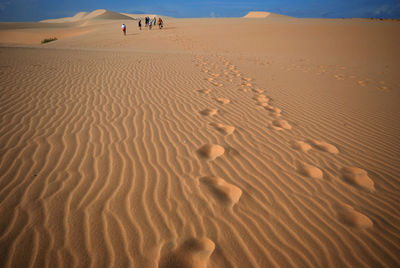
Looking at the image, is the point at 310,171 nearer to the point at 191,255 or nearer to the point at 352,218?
the point at 352,218

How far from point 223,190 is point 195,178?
354 millimetres

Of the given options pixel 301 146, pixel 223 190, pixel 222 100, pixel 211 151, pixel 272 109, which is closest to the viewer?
pixel 223 190

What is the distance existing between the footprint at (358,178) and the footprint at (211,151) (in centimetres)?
155

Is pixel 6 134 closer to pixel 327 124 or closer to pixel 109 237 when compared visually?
pixel 109 237

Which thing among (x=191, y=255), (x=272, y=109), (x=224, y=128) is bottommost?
(x=191, y=255)

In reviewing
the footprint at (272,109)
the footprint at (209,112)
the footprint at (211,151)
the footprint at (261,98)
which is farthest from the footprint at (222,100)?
the footprint at (211,151)

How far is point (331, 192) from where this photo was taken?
2.17m

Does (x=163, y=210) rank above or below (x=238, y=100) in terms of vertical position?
below

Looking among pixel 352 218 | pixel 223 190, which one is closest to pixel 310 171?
pixel 352 218

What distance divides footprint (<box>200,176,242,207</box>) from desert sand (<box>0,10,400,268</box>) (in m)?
0.01

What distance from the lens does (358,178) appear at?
94.0 inches

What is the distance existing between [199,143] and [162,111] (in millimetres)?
1379

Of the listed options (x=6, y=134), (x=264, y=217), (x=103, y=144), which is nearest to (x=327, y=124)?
(x=264, y=217)

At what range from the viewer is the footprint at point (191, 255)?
149cm
